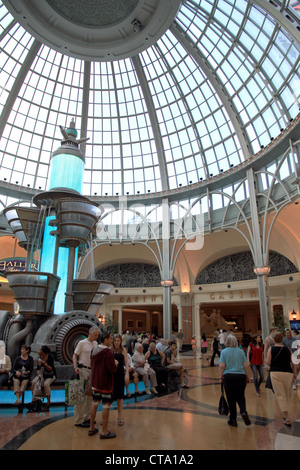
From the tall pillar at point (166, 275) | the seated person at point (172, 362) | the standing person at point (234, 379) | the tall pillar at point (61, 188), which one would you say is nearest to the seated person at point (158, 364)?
the seated person at point (172, 362)

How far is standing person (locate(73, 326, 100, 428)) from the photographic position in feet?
17.4

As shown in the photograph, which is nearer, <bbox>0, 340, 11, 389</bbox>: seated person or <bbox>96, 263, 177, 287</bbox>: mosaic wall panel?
<bbox>0, 340, 11, 389</bbox>: seated person

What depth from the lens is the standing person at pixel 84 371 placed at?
530 centimetres

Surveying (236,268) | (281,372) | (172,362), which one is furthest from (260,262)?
(281,372)

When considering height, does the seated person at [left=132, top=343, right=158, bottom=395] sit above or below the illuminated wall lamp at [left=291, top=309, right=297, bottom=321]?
below

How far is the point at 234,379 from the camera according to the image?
5145 mm

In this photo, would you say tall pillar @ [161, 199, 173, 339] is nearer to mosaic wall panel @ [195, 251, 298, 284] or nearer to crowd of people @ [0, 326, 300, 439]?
mosaic wall panel @ [195, 251, 298, 284]

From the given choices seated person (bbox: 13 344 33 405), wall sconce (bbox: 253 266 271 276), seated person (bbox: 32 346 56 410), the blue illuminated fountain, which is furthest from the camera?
wall sconce (bbox: 253 266 271 276)

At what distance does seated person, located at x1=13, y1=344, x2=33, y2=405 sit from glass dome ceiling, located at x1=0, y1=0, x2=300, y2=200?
670 inches

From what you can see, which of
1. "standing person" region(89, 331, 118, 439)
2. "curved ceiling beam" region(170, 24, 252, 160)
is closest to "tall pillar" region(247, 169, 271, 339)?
"curved ceiling beam" region(170, 24, 252, 160)

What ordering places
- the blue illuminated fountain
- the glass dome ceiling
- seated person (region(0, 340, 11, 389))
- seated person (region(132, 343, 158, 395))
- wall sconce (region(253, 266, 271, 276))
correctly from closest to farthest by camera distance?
seated person (region(0, 340, 11, 389))
seated person (region(132, 343, 158, 395))
the blue illuminated fountain
wall sconce (region(253, 266, 271, 276))
the glass dome ceiling

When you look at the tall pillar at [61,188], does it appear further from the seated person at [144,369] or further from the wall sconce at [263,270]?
the wall sconce at [263,270]

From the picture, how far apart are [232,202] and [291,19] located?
40.5ft

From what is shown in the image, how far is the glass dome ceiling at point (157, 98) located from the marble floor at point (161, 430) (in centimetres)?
1597
